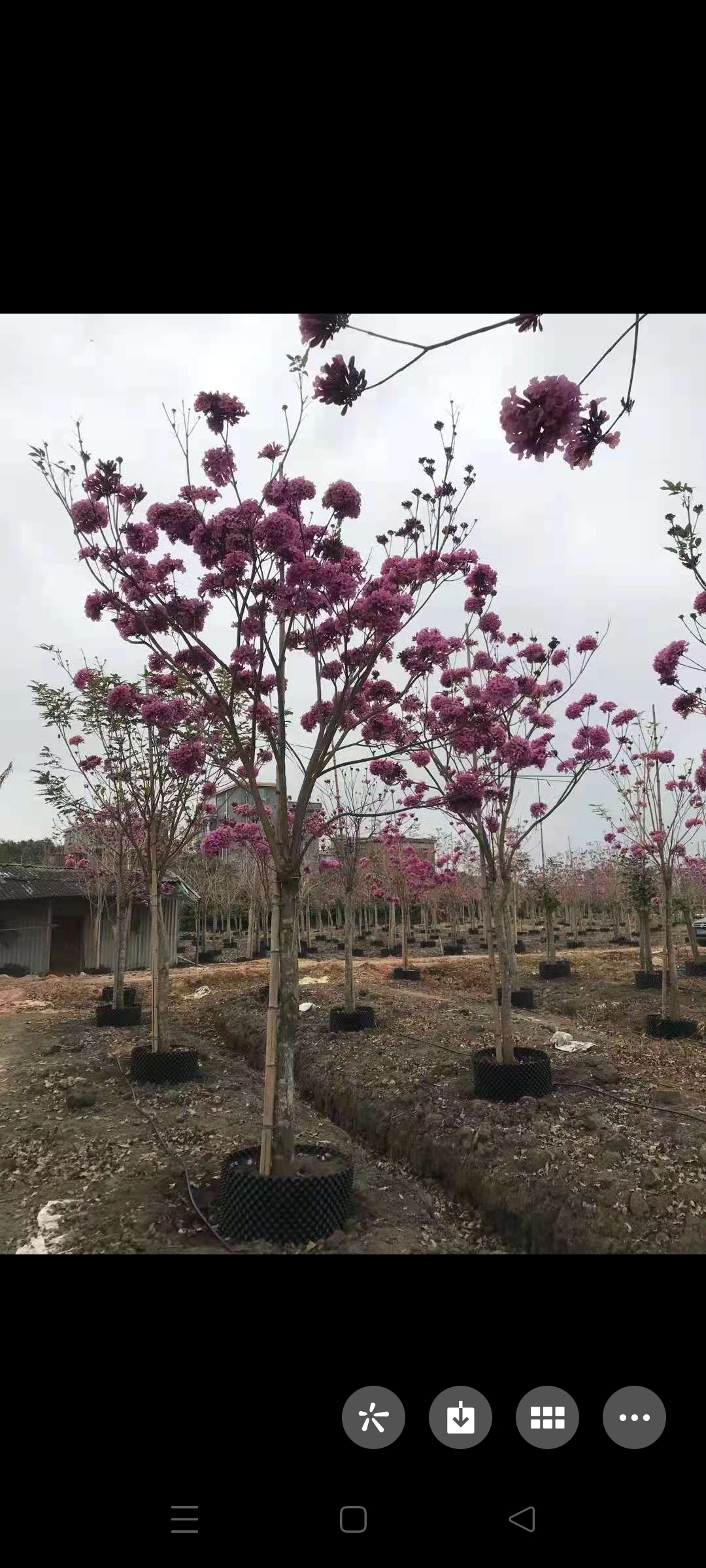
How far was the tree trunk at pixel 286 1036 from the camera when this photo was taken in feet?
12.7

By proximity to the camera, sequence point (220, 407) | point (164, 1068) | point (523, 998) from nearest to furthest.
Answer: point (220, 407)
point (164, 1068)
point (523, 998)

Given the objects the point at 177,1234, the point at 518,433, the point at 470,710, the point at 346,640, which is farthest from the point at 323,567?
the point at 177,1234

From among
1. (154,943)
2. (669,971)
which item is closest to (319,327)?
(154,943)

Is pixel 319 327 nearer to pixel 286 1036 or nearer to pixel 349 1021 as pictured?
pixel 286 1036

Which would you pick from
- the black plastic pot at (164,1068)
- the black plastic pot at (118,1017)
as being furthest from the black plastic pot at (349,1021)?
the black plastic pot at (118,1017)

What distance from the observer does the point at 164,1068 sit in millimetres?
6672

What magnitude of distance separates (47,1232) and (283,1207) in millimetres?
1116

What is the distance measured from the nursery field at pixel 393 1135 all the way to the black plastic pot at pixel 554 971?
3.36 m

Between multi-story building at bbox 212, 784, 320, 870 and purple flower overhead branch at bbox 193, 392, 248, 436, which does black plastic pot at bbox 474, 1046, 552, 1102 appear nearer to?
multi-story building at bbox 212, 784, 320, 870

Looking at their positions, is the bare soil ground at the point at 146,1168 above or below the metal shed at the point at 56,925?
below

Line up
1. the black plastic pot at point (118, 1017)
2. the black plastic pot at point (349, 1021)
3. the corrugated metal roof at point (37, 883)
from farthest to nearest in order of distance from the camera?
the corrugated metal roof at point (37, 883)
the black plastic pot at point (118, 1017)
the black plastic pot at point (349, 1021)
